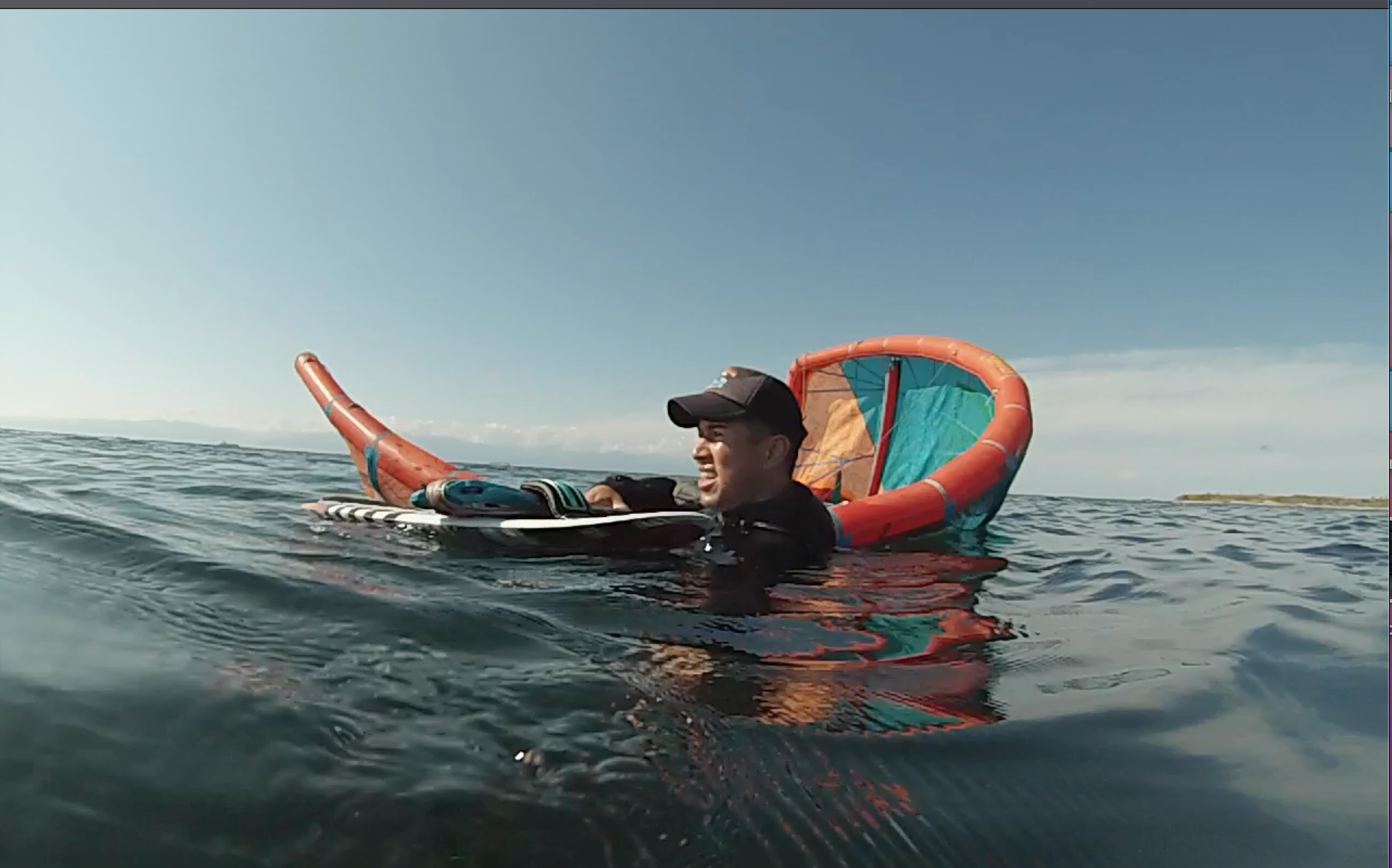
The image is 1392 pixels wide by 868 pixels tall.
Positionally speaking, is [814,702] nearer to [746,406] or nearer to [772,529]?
[772,529]

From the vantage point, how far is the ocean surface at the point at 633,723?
128 centimetres

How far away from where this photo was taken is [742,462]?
15.4ft

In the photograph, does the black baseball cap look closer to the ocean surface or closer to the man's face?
the man's face

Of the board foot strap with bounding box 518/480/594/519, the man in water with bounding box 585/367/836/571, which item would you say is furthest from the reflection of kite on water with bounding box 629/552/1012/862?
the board foot strap with bounding box 518/480/594/519

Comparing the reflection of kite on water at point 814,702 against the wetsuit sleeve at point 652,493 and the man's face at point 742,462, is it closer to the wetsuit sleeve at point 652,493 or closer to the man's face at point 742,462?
the man's face at point 742,462

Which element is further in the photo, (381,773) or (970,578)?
(970,578)

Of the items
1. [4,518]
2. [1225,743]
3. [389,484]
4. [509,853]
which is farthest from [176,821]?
[389,484]

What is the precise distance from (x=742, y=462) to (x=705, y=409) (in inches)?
17.0

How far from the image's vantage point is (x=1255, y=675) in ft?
8.96

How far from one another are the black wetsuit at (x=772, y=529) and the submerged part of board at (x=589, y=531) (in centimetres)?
20

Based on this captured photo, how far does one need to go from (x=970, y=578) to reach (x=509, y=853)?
4.34 meters

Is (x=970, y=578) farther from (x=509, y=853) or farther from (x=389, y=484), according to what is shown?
(x=389, y=484)

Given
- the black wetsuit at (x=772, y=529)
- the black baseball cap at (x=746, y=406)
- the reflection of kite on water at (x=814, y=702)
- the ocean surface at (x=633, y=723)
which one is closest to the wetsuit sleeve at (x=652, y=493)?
the black wetsuit at (x=772, y=529)

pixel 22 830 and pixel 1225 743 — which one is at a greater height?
pixel 22 830
